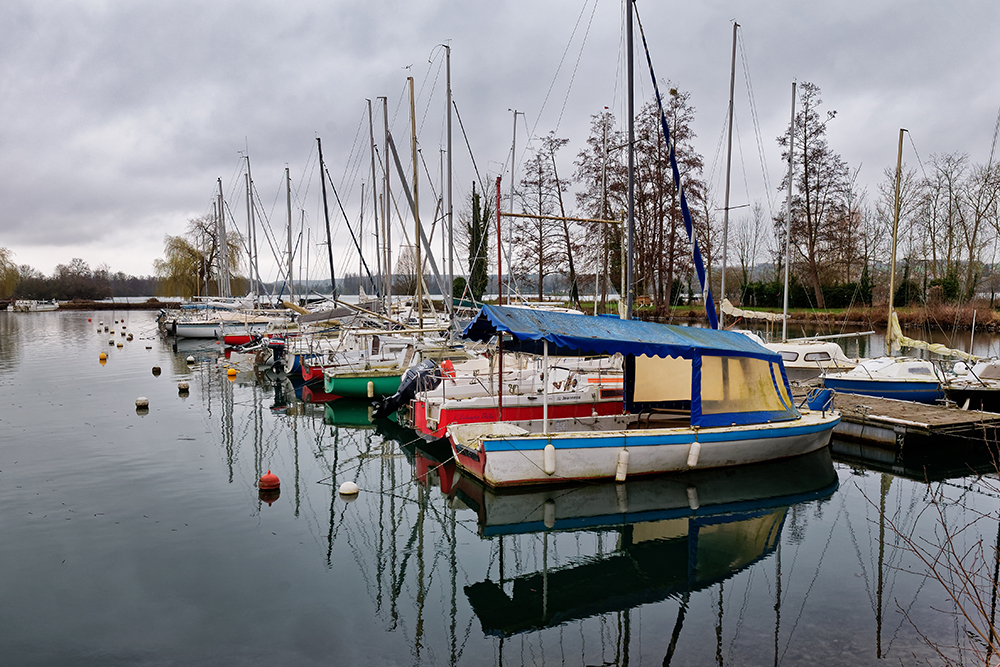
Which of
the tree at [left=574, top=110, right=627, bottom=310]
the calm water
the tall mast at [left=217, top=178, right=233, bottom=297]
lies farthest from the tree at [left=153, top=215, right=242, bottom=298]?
the calm water

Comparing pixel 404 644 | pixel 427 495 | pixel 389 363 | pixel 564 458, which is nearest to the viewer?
pixel 404 644

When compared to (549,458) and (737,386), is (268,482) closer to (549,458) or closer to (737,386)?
(549,458)

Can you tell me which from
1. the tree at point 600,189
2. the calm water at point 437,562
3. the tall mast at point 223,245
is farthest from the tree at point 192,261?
the calm water at point 437,562

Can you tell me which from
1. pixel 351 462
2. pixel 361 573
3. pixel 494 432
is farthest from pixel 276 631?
pixel 351 462

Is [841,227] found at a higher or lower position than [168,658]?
higher

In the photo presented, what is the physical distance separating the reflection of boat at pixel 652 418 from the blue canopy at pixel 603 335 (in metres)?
0.02

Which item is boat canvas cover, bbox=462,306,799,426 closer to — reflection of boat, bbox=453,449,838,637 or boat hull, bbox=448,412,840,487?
boat hull, bbox=448,412,840,487

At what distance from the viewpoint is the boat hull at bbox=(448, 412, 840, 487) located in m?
11.6

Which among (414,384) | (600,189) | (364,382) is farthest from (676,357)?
(600,189)

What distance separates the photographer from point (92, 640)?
6.96 metres

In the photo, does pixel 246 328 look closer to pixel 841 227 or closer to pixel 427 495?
pixel 427 495

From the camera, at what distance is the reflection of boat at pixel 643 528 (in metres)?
8.27

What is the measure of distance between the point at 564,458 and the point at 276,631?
5.92 metres

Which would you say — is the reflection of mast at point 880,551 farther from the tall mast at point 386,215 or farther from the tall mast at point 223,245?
the tall mast at point 223,245
